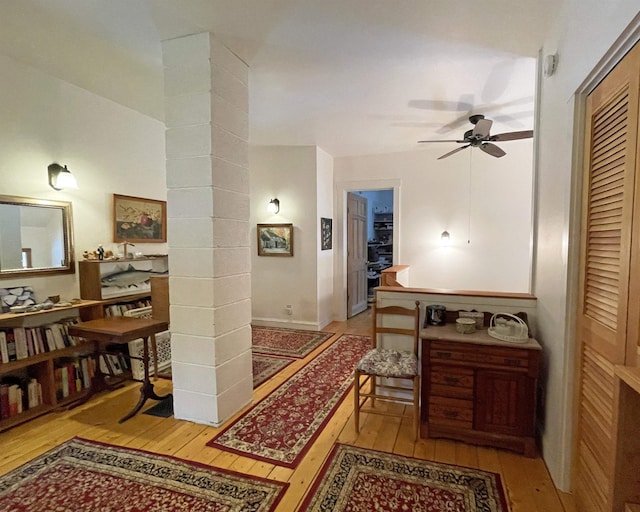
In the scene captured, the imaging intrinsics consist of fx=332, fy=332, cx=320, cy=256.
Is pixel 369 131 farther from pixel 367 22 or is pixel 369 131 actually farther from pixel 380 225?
pixel 380 225

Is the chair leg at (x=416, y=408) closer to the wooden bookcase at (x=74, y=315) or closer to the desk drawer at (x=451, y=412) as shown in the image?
the desk drawer at (x=451, y=412)

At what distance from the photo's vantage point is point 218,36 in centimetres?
227

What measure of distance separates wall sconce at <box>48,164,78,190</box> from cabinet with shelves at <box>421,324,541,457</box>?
3.20 metres

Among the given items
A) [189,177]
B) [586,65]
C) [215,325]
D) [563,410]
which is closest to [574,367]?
[563,410]

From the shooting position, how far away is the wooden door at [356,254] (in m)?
5.71

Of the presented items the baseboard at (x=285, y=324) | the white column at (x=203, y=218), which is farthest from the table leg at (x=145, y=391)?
the baseboard at (x=285, y=324)

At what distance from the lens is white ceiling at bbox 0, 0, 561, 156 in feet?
6.61

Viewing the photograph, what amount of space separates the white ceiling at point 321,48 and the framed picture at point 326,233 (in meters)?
1.77

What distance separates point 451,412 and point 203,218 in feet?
6.93

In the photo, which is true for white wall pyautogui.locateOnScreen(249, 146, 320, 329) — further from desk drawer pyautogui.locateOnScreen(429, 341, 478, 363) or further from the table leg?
desk drawer pyautogui.locateOnScreen(429, 341, 478, 363)

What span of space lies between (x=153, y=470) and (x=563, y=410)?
2.32 metres

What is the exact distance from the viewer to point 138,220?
3678mm

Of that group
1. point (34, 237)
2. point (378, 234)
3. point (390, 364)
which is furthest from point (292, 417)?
point (378, 234)

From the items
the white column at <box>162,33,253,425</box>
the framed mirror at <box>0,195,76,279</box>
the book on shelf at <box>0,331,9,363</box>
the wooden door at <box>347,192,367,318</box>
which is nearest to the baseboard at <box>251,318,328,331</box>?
the wooden door at <box>347,192,367,318</box>
